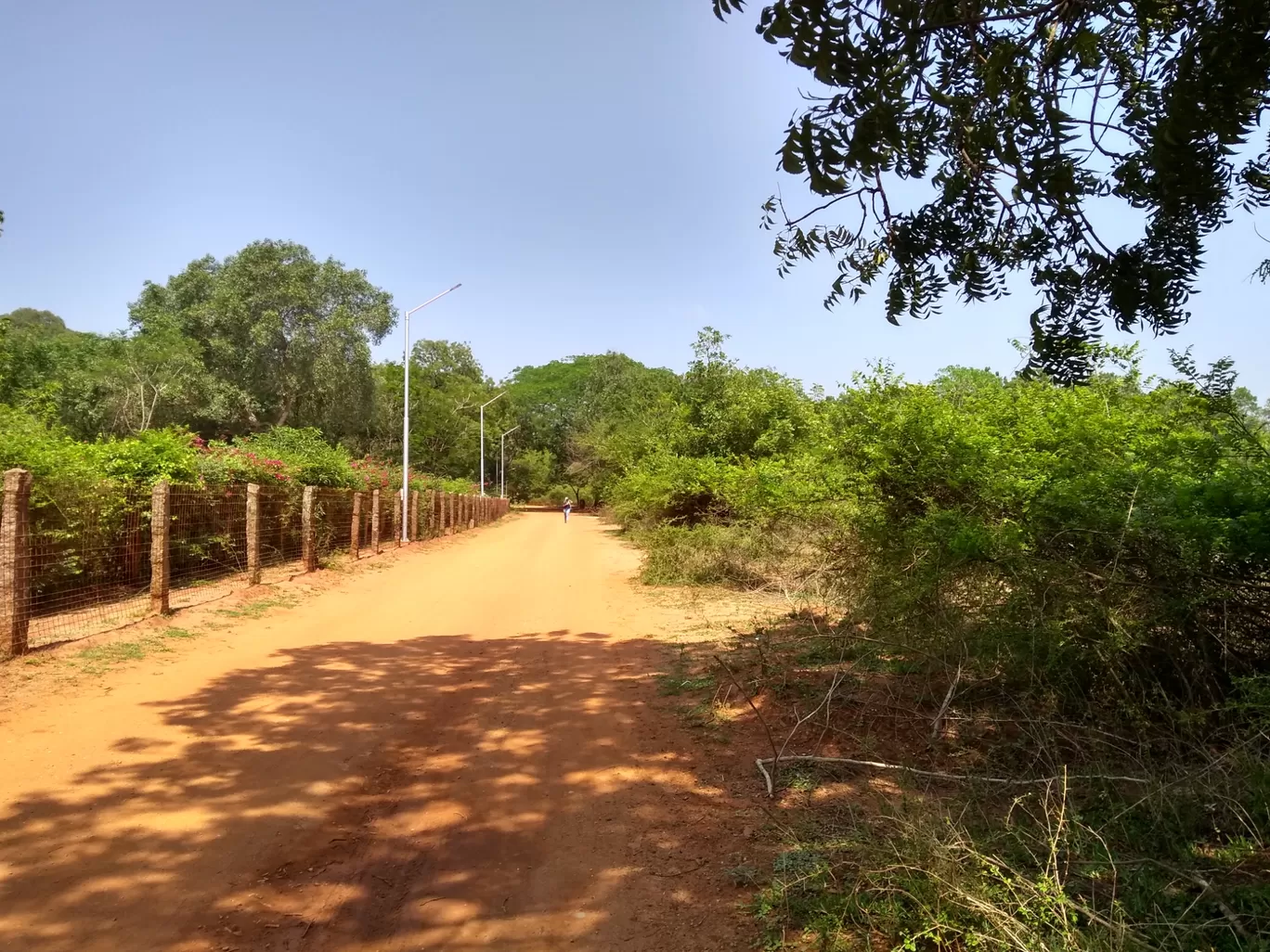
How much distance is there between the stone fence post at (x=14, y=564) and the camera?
22.7 feet

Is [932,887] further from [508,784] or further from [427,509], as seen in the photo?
[427,509]

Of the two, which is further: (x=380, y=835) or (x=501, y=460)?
(x=501, y=460)

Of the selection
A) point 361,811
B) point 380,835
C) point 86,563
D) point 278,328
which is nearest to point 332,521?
point 86,563

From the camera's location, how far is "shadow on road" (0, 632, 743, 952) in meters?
3.09

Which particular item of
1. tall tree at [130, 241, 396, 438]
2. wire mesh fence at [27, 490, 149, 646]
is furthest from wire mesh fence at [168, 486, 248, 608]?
tall tree at [130, 241, 396, 438]

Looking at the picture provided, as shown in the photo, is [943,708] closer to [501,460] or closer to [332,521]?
[332,521]

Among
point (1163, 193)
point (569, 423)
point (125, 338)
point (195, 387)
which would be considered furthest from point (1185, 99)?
point (569, 423)

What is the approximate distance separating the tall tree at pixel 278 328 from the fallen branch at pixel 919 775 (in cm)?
3220

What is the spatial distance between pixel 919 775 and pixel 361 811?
3083mm

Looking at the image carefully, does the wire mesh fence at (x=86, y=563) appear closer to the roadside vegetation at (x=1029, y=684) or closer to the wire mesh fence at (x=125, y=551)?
Answer: the wire mesh fence at (x=125, y=551)

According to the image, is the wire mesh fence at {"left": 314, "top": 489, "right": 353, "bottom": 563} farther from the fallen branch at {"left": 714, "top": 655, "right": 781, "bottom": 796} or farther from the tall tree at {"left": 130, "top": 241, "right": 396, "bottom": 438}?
the tall tree at {"left": 130, "top": 241, "right": 396, "bottom": 438}

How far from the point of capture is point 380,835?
3.93 m

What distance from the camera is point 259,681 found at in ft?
22.5

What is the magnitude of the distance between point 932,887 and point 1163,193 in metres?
3.22
